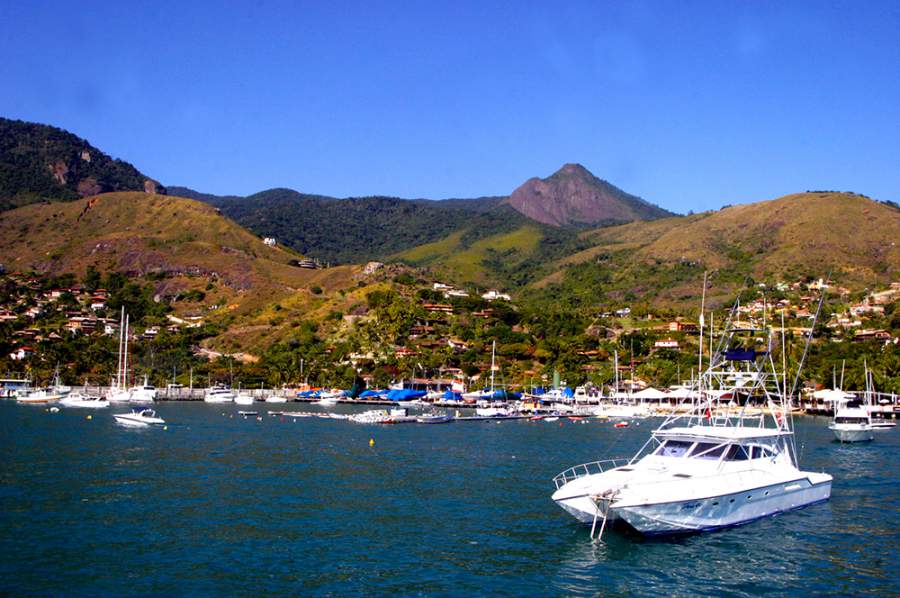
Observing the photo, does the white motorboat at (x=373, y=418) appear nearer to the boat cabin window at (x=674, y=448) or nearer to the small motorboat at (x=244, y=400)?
the small motorboat at (x=244, y=400)

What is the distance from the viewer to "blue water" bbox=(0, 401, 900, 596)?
26.1 meters

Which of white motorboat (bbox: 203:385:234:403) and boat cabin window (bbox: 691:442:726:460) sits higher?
boat cabin window (bbox: 691:442:726:460)

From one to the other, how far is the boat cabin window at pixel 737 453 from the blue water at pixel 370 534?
275 centimetres

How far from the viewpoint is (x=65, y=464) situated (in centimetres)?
5128

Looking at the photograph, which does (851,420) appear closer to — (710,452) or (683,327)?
(710,452)

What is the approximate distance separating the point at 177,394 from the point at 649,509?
133 metres

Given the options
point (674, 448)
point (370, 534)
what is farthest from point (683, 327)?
point (370, 534)

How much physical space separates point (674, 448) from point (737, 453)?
2467mm

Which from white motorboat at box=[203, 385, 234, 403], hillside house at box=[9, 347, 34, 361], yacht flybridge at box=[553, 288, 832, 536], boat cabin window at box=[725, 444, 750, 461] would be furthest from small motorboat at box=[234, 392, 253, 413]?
boat cabin window at box=[725, 444, 750, 461]

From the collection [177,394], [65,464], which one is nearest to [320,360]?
[177,394]

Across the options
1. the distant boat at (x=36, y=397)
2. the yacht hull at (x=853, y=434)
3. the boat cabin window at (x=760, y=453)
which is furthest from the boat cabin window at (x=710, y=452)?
the distant boat at (x=36, y=397)

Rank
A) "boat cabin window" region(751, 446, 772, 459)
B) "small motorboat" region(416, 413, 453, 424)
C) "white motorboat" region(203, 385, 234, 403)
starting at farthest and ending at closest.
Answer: "white motorboat" region(203, 385, 234, 403), "small motorboat" region(416, 413, 453, 424), "boat cabin window" region(751, 446, 772, 459)

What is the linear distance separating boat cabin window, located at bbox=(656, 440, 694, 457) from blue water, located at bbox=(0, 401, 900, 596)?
3.62m

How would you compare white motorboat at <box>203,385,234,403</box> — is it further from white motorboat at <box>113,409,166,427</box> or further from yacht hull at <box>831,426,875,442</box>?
yacht hull at <box>831,426,875,442</box>
